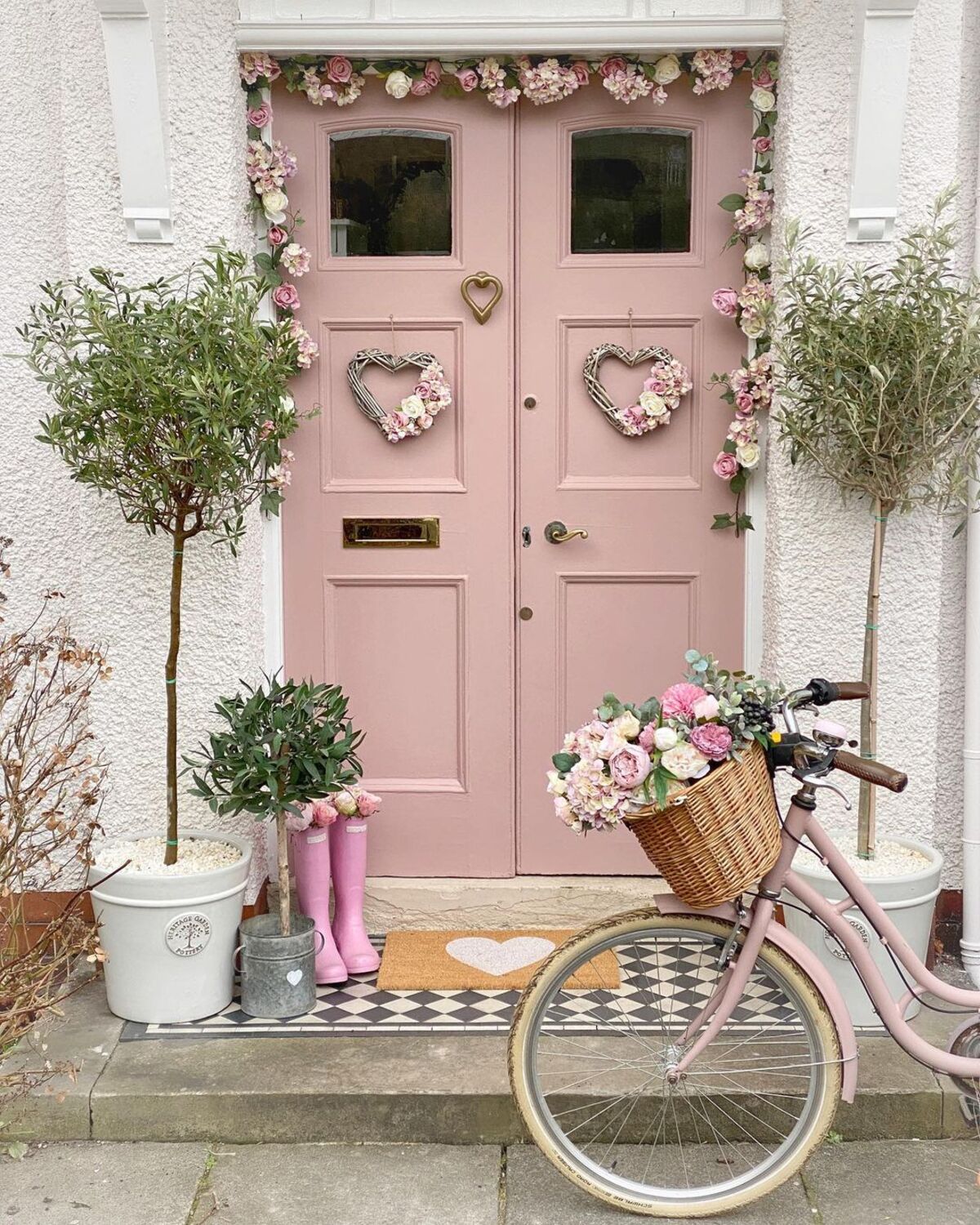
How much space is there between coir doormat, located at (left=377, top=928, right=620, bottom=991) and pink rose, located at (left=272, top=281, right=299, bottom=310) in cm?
202

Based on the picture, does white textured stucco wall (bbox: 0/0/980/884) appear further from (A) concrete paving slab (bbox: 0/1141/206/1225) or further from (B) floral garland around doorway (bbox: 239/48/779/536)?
(A) concrete paving slab (bbox: 0/1141/206/1225)

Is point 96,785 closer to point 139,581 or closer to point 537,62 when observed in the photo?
point 139,581

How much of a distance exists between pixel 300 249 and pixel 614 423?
1111 millimetres

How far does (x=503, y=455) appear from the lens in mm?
4234

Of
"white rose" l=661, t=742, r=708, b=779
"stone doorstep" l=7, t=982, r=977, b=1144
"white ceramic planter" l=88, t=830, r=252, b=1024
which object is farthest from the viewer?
"white ceramic planter" l=88, t=830, r=252, b=1024

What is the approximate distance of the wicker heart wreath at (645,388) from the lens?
4133mm

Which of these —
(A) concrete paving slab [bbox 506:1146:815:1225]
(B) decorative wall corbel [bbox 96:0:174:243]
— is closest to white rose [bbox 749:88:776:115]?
(B) decorative wall corbel [bbox 96:0:174:243]

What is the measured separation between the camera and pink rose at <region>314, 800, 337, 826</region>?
4016 mm

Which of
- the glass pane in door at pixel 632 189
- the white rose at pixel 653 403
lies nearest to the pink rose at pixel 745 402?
the white rose at pixel 653 403

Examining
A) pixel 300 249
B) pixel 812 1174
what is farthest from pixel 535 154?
pixel 812 1174

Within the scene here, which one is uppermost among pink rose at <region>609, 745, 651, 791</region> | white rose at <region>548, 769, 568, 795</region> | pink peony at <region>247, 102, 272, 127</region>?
pink peony at <region>247, 102, 272, 127</region>

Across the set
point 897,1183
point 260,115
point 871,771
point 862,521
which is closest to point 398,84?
point 260,115

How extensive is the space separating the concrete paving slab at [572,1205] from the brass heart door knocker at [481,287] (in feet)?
8.08

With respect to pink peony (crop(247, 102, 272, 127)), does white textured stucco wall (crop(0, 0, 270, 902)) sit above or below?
below
